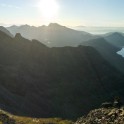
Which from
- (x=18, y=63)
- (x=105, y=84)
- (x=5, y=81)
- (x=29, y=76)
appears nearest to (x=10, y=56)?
Answer: (x=18, y=63)

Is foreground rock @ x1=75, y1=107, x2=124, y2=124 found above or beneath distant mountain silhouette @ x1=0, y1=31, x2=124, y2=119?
above

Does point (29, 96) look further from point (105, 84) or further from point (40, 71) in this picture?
point (105, 84)

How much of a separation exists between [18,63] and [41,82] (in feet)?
66.7

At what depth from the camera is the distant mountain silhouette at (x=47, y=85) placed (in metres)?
133

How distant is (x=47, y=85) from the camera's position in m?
164

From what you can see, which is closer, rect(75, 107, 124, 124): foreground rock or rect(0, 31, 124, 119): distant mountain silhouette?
rect(75, 107, 124, 124): foreground rock

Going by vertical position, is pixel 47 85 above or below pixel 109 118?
below

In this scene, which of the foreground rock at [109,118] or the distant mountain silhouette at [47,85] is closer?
the foreground rock at [109,118]

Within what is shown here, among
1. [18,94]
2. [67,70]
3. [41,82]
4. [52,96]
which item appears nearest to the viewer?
[18,94]

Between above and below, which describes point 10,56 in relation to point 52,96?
above

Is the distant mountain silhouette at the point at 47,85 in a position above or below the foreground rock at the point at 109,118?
below

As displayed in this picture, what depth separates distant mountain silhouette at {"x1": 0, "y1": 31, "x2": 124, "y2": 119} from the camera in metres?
133

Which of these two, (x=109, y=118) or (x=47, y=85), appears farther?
(x=47, y=85)

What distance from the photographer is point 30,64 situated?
178 metres
